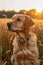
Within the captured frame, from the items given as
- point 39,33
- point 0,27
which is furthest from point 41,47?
point 0,27

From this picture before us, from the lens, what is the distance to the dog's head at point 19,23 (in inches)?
231

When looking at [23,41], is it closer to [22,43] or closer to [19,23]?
[22,43]

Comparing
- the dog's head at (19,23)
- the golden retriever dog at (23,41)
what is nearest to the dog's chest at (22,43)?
the golden retriever dog at (23,41)

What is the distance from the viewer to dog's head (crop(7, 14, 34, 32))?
19.2 ft

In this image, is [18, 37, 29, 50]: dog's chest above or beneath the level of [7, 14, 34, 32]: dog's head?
beneath

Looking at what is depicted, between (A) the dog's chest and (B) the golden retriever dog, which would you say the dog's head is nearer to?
(B) the golden retriever dog

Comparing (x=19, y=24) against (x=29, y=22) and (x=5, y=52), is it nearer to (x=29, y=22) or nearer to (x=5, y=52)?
(x=29, y=22)

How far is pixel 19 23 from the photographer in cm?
590

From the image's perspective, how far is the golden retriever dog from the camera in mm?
5887

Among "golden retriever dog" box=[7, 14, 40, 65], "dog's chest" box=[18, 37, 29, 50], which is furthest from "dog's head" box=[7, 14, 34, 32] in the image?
"dog's chest" box=[18, 37, 29, 50]

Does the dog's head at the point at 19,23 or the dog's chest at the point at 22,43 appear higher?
the dog's head at the point at 19,23

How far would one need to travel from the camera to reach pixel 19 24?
19.3ft

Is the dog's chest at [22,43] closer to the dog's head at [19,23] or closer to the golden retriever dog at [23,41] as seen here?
the golden retriever dog at [23,41]

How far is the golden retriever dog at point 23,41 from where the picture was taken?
589cm
